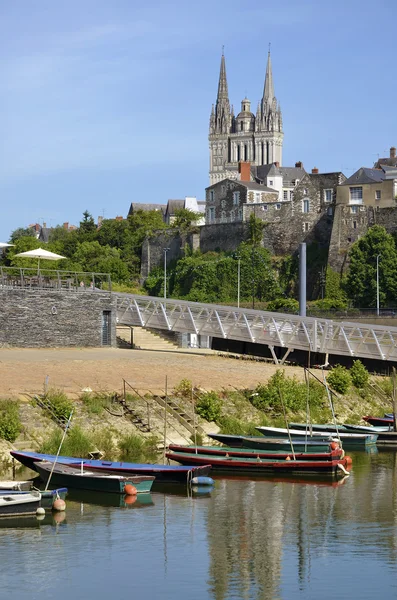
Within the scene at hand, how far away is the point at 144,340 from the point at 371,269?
4096 centimetres

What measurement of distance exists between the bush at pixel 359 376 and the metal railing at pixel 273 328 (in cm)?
331

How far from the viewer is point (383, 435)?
1747 inches

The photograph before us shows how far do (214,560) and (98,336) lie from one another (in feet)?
116

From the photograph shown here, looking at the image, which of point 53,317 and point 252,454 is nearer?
point 252,454

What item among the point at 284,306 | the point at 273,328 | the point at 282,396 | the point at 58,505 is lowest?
the point at 58,505

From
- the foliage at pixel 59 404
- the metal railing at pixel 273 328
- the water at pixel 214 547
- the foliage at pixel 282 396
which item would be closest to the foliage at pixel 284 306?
the metal railing at pixel 273 328

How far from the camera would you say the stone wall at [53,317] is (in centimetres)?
5825

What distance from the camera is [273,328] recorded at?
60281 mm

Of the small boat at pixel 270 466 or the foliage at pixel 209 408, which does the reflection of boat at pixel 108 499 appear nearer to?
the small boat at pixel 270 466

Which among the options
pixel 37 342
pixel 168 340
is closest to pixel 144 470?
pixel 37 342

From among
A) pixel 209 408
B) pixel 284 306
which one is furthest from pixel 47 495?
pixel 284 306

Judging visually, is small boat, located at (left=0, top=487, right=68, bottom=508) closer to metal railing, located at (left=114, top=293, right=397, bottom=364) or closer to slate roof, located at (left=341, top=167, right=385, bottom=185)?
metal railing, located at (left=114, top=293, right=397, bottom=364)

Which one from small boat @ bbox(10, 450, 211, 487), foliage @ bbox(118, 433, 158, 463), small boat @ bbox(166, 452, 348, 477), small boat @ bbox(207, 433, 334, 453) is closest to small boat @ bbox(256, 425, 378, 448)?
small boat @ bbox(207, 433, 334, 453)

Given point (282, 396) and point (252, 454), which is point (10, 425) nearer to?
point (252, 454)
